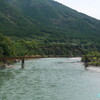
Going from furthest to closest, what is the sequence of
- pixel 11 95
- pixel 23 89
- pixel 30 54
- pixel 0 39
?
pixel 30 54 → pixel 0 39 → pixel 23 89 → pixel 11 95

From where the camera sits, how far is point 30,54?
198000 mm

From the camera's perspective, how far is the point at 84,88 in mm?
65938

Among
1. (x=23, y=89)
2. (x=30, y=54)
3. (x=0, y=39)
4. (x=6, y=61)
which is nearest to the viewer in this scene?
(x=23, y=89)

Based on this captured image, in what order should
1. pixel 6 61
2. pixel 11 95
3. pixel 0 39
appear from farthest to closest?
pixel 0 39 → pixel 6 61 → pixel 11 95

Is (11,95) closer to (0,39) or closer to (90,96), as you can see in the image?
(90,96)

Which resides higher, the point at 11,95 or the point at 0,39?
the point at 0,39

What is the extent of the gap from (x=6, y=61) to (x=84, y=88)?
225 feet

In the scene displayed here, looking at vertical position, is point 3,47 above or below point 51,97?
above

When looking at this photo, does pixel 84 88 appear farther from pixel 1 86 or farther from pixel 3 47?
pixel 3 47

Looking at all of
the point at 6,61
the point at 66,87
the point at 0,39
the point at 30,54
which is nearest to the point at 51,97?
the point at 66,87

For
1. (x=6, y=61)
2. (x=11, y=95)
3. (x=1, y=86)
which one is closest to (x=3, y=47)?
(x=6, y=61)

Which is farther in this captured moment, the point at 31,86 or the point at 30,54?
the point at 30,54

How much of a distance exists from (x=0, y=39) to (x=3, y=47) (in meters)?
7.44

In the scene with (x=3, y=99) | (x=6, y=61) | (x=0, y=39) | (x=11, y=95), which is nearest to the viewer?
(x=3, y=99)
